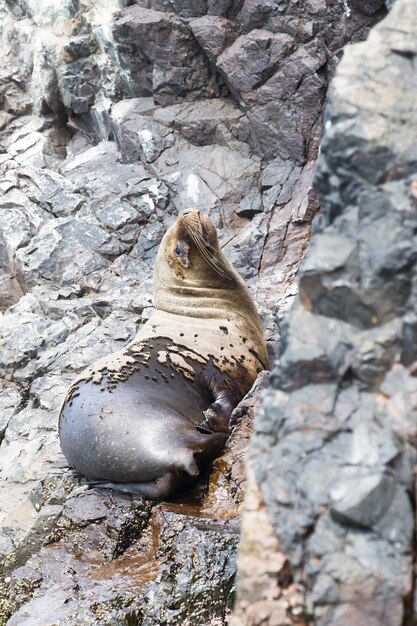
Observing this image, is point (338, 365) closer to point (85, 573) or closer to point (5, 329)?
point (85, 573)

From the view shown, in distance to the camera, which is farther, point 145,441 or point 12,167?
point 12,167

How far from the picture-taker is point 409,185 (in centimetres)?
250

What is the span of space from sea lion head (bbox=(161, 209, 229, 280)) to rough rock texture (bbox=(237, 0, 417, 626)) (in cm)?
410

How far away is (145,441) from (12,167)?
5.74m

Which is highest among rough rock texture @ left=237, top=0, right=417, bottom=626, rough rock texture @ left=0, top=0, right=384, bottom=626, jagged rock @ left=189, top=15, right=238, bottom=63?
rough rock texture @ left=237, top=0, right=417, bottom=626

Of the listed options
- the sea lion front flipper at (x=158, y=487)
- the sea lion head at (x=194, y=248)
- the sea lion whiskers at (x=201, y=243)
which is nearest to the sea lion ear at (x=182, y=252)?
the sea lion head at (x=194, y=248)

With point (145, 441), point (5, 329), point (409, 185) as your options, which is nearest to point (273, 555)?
point (409, 185)

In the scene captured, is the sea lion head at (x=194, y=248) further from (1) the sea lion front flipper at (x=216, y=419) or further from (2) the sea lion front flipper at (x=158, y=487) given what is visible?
(2) the sea lion front flipper at (x=158, y=487)

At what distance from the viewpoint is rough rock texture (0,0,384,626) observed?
217 inches

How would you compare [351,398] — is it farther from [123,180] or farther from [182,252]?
[123,180]

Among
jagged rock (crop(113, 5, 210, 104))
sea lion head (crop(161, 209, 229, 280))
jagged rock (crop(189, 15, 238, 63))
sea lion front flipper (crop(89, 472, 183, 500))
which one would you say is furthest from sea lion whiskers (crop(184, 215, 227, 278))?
jagged rock (crop(113, 5, 210, 104))

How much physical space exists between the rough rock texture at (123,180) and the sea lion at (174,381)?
0.20 m

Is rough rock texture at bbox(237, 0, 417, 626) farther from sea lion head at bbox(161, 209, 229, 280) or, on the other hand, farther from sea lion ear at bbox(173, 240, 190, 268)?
sea lion ear at bbox(173, 240, 190, 268)

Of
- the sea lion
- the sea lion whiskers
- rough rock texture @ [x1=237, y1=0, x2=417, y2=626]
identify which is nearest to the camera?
rough rock texture @ [x1=237, y1=0, x2=417, y2=626]
